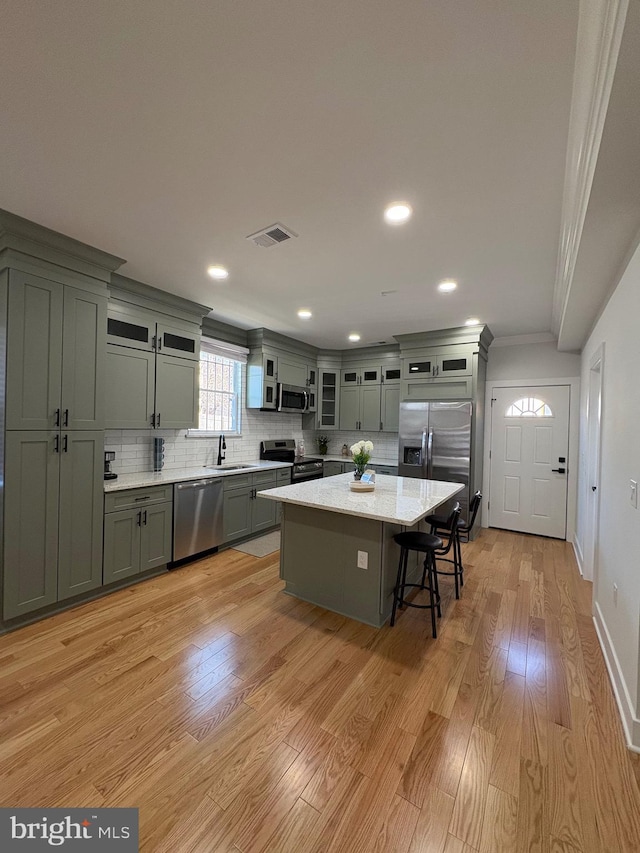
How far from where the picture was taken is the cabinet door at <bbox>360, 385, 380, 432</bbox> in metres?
6.03

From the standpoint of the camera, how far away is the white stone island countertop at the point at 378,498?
7.93 feet

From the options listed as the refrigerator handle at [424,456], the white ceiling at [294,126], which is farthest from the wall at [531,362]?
the white ceiling at [294,126]

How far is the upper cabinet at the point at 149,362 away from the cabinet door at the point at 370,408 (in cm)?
294

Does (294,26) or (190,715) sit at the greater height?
(294,26)

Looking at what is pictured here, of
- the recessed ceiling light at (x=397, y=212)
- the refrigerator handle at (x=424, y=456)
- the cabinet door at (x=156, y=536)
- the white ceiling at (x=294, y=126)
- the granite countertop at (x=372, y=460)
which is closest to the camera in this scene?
the white ceiling at (x=294, y=126)

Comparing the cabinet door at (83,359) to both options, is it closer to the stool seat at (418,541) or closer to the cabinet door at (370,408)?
the stool seat at (418,541)

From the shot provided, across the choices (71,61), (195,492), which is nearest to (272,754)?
(195,492)

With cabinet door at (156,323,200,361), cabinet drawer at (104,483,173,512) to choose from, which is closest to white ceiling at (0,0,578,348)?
cabinet door at (156,323,200,361)

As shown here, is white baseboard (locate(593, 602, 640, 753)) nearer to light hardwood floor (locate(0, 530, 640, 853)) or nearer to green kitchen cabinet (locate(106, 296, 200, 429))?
light hardwood floor (locate(0, 530, 640, 853))

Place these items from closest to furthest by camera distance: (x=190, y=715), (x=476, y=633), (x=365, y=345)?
(x=190, y=715) → (x=476, y=633) → (x=365, y=345)

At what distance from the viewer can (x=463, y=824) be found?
4.44 feet

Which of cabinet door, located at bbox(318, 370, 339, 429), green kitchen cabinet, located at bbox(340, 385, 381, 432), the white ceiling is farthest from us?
cabinet door, located at bbox(318, 370, 339, 429)

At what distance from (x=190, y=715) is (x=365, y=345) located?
5270 mm

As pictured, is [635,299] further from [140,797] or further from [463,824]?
[140,797]
